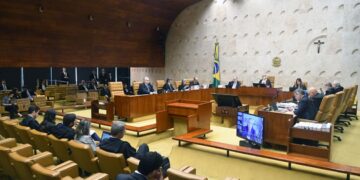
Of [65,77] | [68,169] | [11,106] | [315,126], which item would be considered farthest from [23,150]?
[65,77]

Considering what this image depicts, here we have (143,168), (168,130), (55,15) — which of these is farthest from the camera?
(55,15)

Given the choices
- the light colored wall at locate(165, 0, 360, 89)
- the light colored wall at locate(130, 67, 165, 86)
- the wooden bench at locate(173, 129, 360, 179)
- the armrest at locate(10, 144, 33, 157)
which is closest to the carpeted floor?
the wooden bench at locate(173, 129, 360, 179)

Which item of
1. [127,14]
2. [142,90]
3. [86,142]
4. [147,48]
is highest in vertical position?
[127,14]

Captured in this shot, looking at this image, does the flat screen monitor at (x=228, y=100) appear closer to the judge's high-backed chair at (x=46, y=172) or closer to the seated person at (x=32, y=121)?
the seated person at (x=32, y=121)

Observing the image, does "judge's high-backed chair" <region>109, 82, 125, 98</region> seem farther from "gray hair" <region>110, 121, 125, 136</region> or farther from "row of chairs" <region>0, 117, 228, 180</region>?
"gray hair" <region>110, 121, 125, 136</region>

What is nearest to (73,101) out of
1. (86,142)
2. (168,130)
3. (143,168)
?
(168,130)

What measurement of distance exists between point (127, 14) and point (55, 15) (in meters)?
2.95

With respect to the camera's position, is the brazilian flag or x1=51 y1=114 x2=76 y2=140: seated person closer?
x1=51 y1=114 x2=76 y2=140: seated person

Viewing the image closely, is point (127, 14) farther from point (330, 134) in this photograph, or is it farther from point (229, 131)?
point (330, 134)

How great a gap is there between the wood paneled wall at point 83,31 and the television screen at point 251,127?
7.92m

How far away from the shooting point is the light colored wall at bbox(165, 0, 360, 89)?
33.1 ft

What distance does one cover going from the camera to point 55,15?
10.1 meters

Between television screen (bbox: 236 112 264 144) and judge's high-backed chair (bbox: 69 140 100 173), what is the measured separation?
244 centimetres

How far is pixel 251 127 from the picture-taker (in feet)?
15.1
